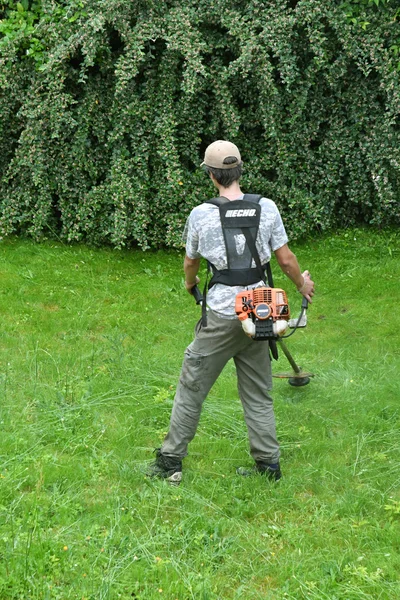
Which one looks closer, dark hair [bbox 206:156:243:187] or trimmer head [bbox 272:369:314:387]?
dark hair [bbox 206:156:243:187]

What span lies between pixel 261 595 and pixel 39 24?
6.25m

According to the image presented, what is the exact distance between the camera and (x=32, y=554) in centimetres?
338

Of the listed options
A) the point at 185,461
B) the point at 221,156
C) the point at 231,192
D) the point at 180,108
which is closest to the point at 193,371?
the point at 185,461

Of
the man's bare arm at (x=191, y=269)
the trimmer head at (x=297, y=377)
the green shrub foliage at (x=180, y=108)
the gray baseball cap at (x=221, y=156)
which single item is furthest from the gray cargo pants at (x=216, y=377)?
the green shrub foliage at (x=180, y=108)

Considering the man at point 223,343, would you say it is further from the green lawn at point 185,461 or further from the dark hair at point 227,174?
the green lawn at point 185,461

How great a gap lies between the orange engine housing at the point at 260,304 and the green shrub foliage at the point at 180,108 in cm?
393

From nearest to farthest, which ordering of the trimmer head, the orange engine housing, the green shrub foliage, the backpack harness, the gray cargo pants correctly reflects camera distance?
the orange engine housing < the backpack harness < the gray cargo pants < the trimmer head < the green shrub foliage

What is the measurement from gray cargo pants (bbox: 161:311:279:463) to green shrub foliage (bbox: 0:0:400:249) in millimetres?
3814

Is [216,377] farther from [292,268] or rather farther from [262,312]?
[292,268]

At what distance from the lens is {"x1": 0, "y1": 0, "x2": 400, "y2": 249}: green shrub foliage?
24.6ft

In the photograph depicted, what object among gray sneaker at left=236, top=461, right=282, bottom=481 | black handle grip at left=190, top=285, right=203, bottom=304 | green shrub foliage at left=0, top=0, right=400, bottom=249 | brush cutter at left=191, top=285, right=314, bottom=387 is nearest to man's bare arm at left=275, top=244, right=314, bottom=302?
brush cutter at left=191, top=285, right=314, bottom=387

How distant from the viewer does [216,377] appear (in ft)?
13.6

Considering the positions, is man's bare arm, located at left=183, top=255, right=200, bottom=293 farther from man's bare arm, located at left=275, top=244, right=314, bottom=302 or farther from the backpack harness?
man's bare arm, located at left=275, top=244, right=314, bottom=302

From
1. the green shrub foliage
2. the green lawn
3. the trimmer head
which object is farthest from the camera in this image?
the green shrub foliage
